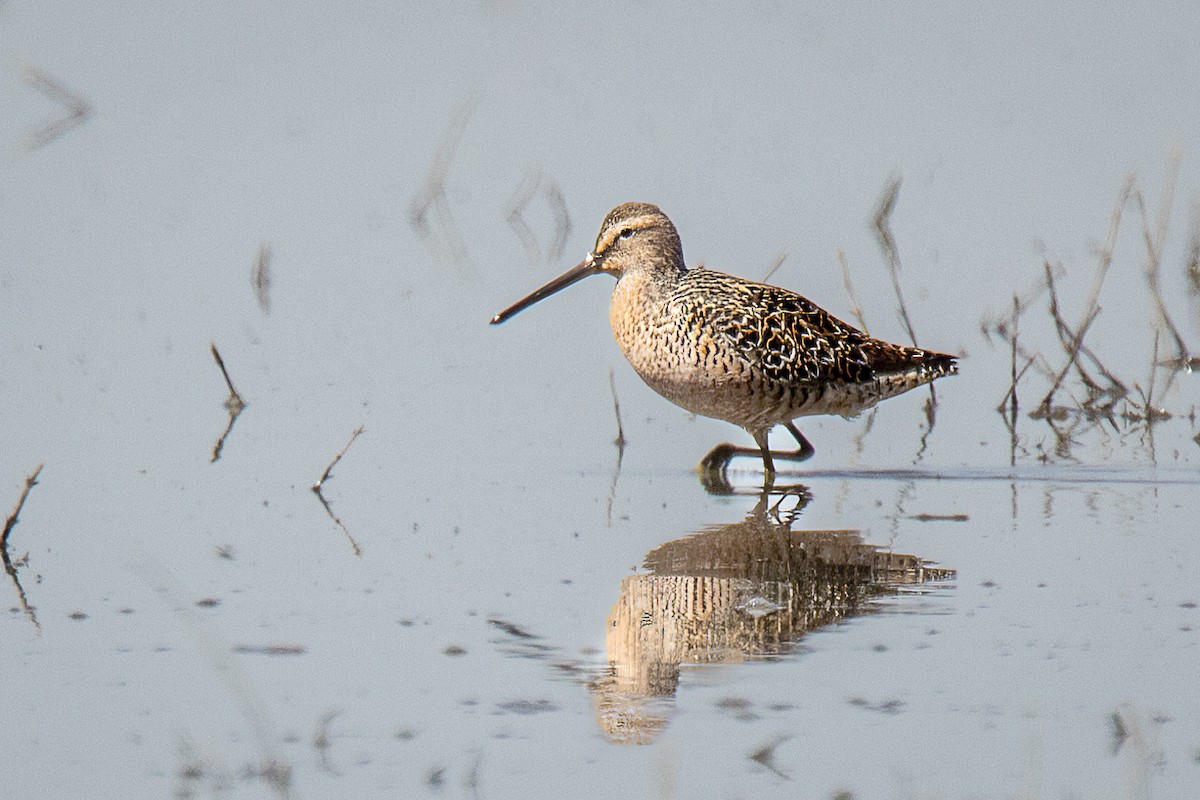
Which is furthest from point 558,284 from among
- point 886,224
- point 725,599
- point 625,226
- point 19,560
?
point 19,560

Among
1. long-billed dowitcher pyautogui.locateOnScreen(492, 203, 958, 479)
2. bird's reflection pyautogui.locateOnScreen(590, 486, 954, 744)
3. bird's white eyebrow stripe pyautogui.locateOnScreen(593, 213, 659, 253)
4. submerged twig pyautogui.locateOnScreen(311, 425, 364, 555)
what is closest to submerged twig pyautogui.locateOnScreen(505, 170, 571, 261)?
bird's white eyebrow stripe pyautogui.locateOnScreen(593, 213, 659, 253)

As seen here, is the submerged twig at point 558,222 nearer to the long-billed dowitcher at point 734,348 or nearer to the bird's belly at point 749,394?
the long-billed dowitcher at point 734,348

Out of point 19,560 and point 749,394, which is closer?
point 19,560

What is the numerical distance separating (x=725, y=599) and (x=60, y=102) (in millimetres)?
7652

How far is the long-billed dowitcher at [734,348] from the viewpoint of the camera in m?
6.60

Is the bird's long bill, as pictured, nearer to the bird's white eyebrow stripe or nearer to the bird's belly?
the bird's white eyebrow stripe

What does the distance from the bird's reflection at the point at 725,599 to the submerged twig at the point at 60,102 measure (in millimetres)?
6403

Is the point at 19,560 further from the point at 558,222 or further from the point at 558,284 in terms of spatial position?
the point at 558,222

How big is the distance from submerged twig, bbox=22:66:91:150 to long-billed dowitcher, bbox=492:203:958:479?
4.92 meters

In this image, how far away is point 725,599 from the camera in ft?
15.9

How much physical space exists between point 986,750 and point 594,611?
1318 millimetres

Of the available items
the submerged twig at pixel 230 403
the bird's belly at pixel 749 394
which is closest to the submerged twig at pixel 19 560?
the submerged twig at pixel 230 403

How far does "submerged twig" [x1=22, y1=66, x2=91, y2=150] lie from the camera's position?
10.8 m

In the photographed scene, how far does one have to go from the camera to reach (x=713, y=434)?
7703 millimetres
